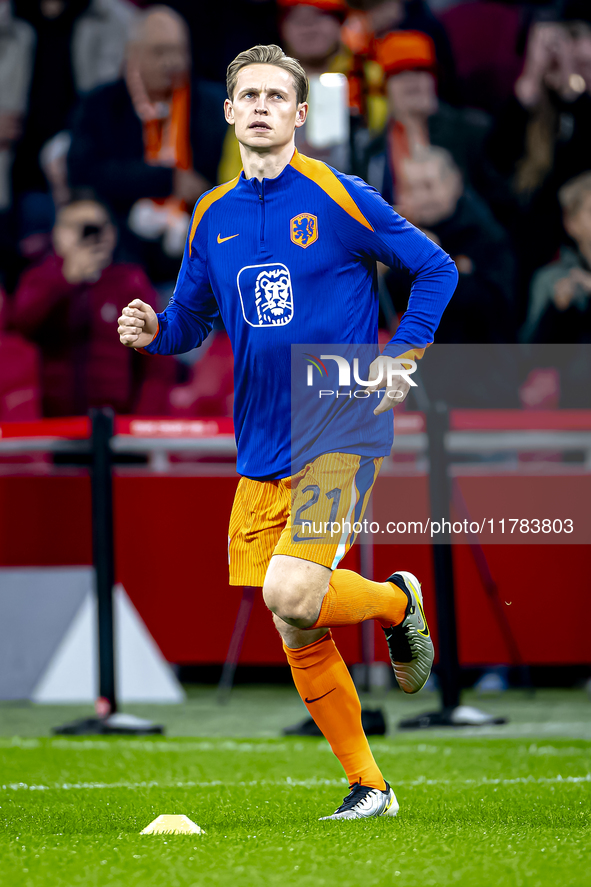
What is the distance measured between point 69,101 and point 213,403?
3.39 metres

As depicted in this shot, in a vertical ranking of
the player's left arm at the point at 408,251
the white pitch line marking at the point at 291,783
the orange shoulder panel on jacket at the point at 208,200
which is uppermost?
the orange shoulder panel on jacket at the point at 208,200

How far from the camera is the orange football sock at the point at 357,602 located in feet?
10.6

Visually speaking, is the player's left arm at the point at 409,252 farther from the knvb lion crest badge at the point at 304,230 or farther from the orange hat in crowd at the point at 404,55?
the orange hat in crowd at the point at 404,55

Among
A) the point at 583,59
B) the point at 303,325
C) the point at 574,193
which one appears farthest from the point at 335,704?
the point at 583,59

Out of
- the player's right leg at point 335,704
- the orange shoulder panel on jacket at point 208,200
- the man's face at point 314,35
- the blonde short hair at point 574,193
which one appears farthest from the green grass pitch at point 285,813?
the man's face at point 314,35

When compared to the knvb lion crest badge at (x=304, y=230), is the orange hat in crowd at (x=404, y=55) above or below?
above

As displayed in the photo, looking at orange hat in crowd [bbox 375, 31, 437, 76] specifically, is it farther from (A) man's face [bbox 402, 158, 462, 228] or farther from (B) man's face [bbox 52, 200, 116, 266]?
(B) man's face [bbox 52, 200, 116, 266]

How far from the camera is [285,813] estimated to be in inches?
135

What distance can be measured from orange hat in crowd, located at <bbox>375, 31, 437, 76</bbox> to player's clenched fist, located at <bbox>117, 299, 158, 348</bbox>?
489cm

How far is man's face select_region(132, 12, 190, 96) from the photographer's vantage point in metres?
8.22

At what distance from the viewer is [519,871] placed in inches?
102

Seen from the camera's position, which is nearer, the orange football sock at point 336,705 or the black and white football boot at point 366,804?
the black and white football boot at point 366,804

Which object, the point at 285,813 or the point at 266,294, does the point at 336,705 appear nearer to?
the point at 285,813

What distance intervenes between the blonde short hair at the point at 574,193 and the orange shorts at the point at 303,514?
15.3 ft
